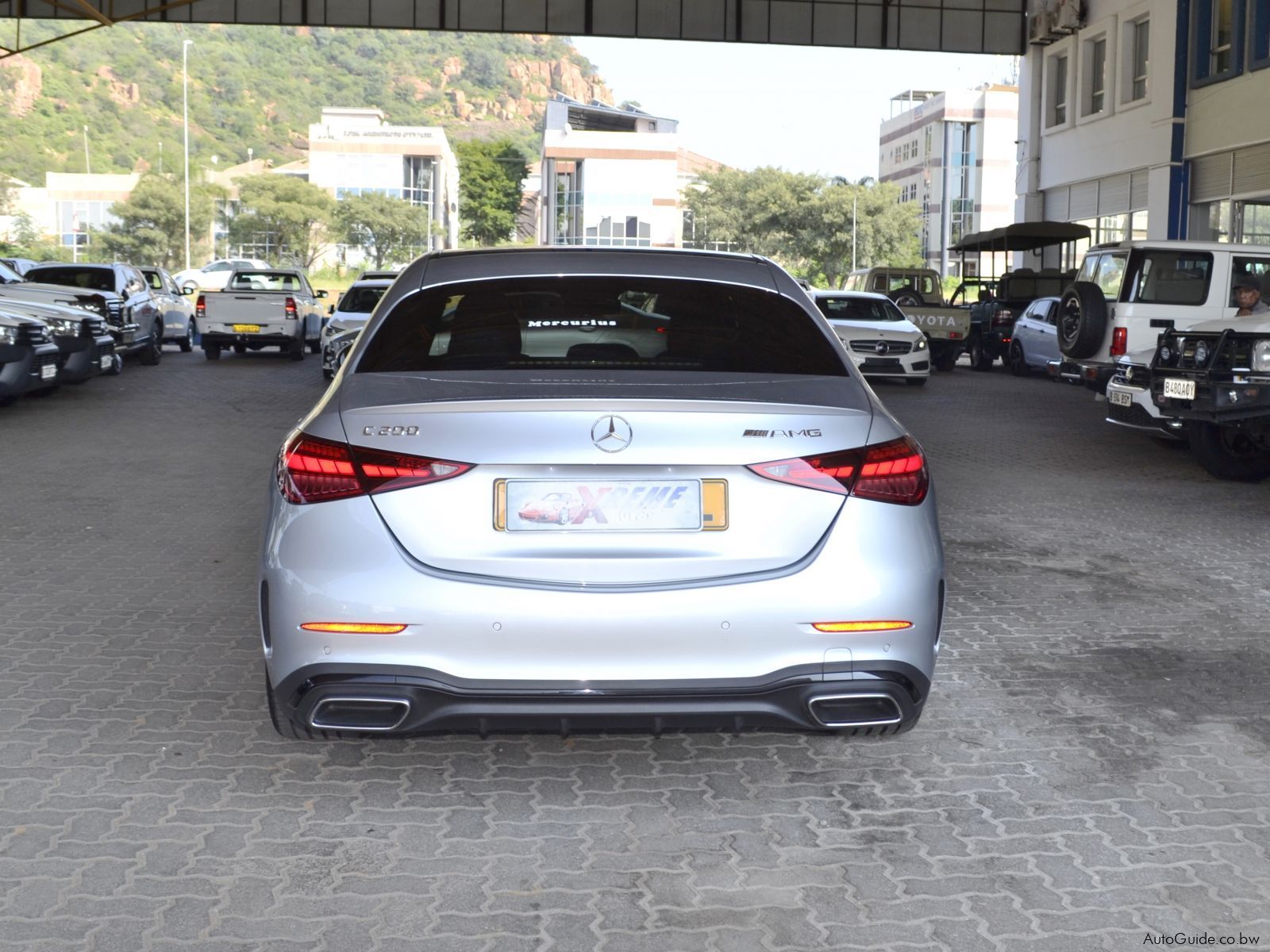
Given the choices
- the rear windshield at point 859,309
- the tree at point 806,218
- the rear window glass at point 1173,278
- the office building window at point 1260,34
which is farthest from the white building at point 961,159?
→ the rear window glass at point 1173,278

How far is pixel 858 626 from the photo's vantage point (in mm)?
3727

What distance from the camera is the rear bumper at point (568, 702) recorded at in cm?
367

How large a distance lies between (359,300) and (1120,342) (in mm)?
10922

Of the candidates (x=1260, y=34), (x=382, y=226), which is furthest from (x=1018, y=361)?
(x=382, y=226)

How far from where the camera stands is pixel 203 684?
17.5 ft

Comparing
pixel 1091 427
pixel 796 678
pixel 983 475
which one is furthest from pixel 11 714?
pixel 1091 427

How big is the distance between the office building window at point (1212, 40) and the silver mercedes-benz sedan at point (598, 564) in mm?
25621

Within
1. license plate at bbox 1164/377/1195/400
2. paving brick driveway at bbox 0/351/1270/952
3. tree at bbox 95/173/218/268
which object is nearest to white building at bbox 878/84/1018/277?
tree at bbox 95/173/218/268

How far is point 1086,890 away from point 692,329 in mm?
1917

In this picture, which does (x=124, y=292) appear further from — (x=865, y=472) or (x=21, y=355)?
(x=865, y=472)

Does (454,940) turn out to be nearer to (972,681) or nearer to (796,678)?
(796,678)

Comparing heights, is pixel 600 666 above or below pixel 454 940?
above

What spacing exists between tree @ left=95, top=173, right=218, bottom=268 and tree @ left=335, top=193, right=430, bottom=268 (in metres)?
11.0

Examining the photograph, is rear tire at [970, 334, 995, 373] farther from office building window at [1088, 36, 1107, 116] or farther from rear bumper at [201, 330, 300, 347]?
rear bumper at [201, 330, 300, 347]
